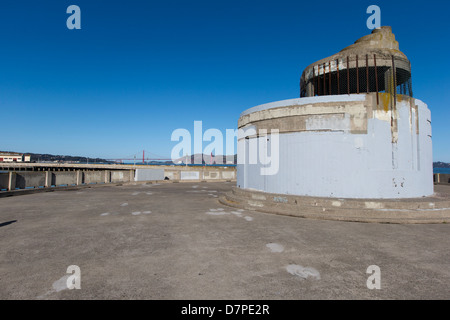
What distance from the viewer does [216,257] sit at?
5680 millimetres

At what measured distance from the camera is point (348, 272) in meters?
4.88

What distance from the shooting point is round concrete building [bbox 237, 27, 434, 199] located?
11.2 meters

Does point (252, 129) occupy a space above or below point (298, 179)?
above

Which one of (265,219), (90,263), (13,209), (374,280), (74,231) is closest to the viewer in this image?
(374,280)

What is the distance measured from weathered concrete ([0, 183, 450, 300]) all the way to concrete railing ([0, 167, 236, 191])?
904cm

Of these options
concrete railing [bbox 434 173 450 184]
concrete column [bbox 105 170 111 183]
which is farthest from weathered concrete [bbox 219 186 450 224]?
concrete column [bbox 105 170 111 183]

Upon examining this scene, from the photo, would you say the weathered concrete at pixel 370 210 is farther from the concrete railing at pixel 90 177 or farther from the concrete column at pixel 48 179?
the concrete column at pixel 48 179

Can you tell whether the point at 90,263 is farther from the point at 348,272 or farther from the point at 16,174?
the point at 16,174

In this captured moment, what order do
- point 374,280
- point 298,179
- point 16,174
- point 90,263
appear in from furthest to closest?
point 16,174, point 298,179, point 90,263, point 374,280

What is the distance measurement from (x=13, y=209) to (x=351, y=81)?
781 inches

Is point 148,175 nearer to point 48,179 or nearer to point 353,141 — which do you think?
point 48,179

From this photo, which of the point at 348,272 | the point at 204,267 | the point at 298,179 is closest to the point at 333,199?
the point at 298,179

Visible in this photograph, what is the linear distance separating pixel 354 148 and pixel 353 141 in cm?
33

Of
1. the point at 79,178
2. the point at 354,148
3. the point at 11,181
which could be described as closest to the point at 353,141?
the point at 354,148
